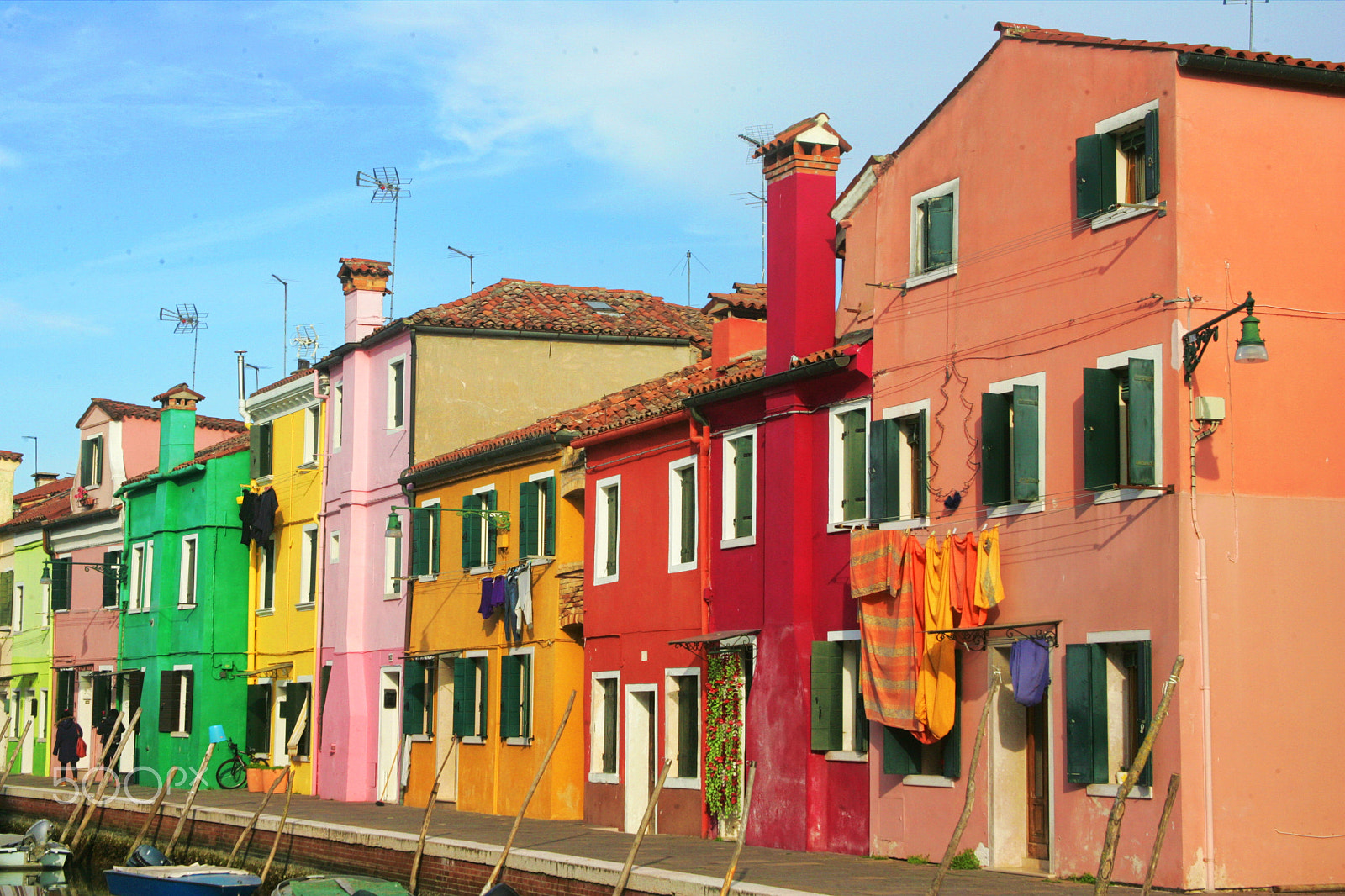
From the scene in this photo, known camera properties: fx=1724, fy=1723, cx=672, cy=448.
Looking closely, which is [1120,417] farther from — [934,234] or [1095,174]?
[934,234]

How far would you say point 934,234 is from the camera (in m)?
20.8

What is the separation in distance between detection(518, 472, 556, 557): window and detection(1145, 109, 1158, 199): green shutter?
45.4 feet

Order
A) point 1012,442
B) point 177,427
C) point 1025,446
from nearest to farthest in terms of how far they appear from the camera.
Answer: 1. point 1025,446
2. point 1012,442
3. point 177,427

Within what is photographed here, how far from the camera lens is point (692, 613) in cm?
2491

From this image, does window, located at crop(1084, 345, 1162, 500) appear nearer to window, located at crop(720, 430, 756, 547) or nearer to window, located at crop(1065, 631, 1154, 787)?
window, located at crop(1065, 631, 1154, 787)

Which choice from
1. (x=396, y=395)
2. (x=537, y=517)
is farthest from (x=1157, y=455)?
(x=396, y=395)

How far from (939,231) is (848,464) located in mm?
3228

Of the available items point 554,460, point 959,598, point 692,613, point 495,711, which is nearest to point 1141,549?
point 959,598

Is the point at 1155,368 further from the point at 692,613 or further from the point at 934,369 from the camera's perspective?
the point at 692,613

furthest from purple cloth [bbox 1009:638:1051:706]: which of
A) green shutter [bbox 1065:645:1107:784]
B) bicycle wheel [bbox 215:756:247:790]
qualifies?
bicycle wheel [bbox 215:756:247:790]

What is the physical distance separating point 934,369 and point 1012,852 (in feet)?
18.6

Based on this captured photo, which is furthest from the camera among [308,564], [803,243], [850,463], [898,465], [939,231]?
[308,564]

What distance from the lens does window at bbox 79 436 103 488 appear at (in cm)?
4800

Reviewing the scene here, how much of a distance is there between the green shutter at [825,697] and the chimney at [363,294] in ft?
59.3
